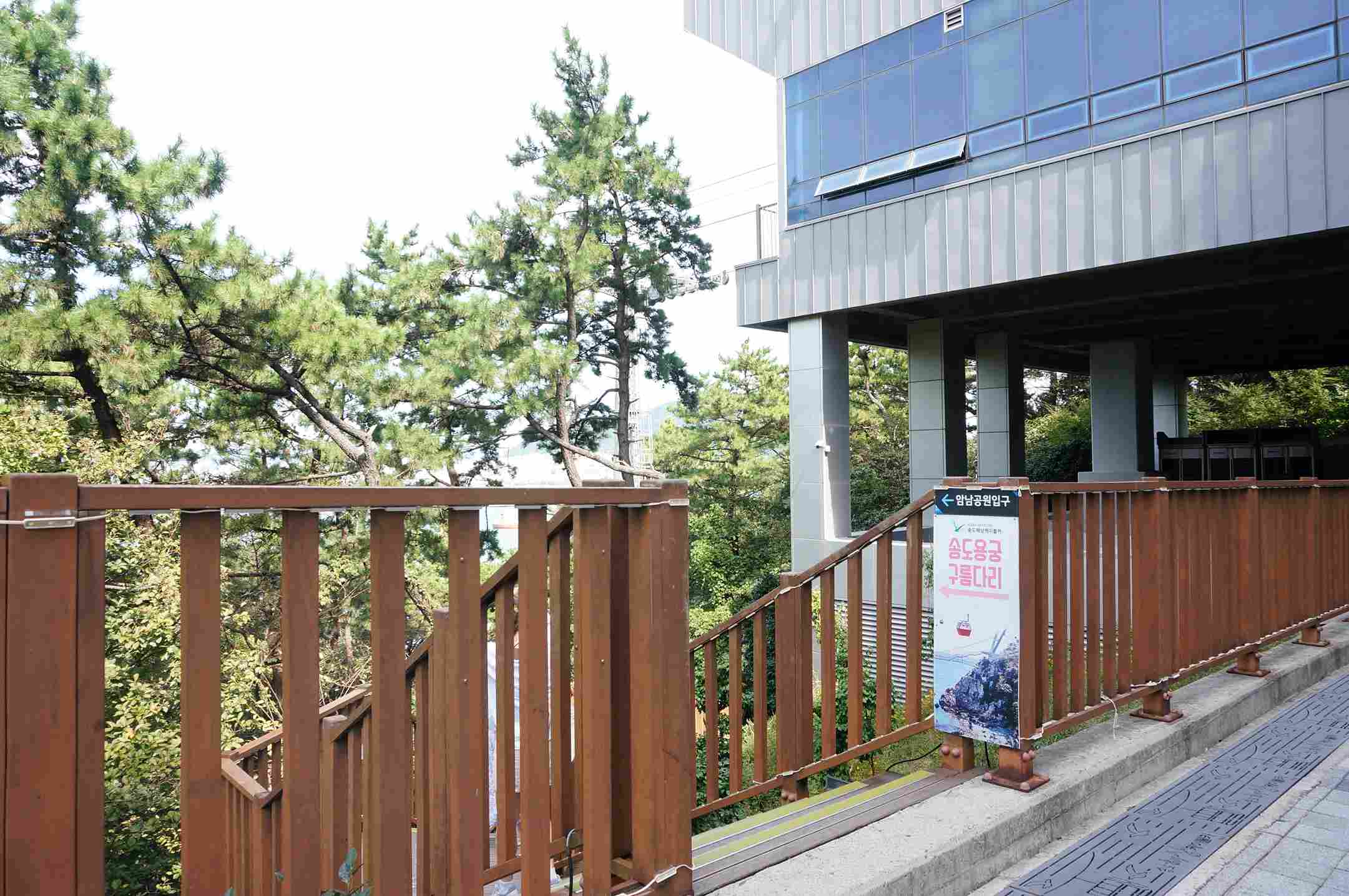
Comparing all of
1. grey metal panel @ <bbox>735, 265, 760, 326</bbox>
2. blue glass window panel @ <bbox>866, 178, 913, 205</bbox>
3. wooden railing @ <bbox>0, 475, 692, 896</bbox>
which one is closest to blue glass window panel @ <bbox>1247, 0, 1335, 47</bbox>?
blue glass window panel @ <bbox>866, 178, 913, 205</bbox>

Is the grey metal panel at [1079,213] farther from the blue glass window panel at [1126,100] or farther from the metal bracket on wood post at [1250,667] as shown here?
the metal bracket on wood post at [1250,667]

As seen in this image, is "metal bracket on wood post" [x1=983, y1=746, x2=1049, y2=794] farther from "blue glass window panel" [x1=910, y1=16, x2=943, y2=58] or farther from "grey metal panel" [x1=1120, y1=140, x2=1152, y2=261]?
"blue glass window panel" [x1=910, y1=16, x2=943, y2=58]

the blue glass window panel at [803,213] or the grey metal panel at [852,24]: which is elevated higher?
the grey metal panel at [852,24]

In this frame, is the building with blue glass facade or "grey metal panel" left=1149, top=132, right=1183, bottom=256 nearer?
the building with blue glass facade

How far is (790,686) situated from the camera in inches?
149

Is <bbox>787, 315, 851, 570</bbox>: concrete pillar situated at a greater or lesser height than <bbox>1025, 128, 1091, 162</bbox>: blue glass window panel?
lesser

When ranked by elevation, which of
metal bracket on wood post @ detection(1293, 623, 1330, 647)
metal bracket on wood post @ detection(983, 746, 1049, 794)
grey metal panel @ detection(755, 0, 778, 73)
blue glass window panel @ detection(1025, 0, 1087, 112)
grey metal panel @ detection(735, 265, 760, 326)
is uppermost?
grey metal panel @ detection(755, 0, 778, 73)

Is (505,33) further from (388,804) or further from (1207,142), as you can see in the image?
(388,804)

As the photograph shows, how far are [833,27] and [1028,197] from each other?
4.94 m

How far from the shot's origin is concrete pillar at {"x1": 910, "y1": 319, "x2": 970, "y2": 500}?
50.7ft

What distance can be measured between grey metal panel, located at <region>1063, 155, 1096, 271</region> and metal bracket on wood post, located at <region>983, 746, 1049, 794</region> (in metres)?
9.47

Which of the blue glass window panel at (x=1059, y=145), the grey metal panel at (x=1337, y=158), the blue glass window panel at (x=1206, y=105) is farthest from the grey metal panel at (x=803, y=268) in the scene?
the grey metal panel at (x=1337, y=158)

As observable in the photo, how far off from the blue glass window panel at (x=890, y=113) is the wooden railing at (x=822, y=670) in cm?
1109

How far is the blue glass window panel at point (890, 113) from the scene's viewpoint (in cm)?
1313
